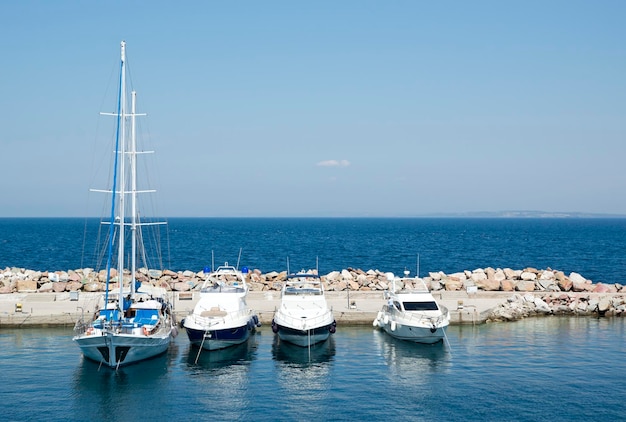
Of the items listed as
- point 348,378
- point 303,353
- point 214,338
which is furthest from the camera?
point 303,353

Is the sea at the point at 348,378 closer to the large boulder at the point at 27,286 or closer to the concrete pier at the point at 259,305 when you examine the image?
the concrete pier at the point at 259,305

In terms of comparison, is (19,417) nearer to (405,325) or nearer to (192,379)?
(192,379)

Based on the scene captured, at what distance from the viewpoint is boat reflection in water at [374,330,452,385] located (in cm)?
3277

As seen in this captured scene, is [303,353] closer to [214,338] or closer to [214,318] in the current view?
[214,338]

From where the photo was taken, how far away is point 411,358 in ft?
118

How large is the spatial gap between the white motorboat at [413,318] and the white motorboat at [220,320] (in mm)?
8219

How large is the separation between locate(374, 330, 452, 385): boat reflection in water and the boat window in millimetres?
2069

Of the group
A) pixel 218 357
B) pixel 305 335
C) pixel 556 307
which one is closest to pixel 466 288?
pixel 556 307

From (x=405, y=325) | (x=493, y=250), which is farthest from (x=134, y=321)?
(x=493, y=250)

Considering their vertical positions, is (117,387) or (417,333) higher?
(417,333)

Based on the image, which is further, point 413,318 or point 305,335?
point 413,318

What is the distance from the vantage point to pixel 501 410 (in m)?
27.3

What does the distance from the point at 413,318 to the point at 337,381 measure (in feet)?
29.6

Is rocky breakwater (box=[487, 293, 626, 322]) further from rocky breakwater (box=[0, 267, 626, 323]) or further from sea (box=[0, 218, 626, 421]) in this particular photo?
sea (box=[0, 218, 626, 421])
